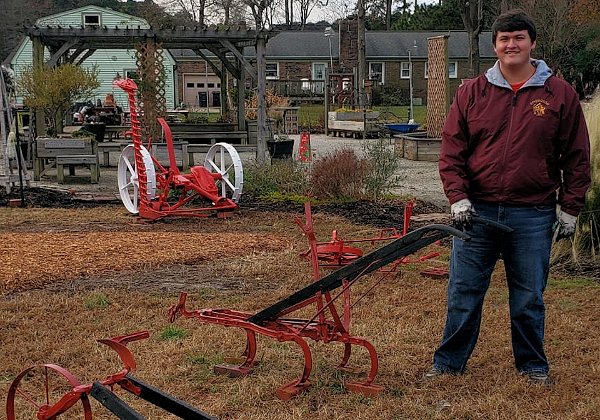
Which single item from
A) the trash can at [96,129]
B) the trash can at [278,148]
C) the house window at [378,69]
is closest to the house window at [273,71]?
the house window at [378,69]

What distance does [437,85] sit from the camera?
66.1 ft

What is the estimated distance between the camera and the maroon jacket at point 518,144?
411 cm

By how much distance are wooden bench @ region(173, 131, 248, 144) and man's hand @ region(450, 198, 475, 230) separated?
1388cm

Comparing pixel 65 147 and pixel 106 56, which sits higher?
pixel 106 56

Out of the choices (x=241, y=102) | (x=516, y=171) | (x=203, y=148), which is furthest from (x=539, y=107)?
(x=241, y=102)

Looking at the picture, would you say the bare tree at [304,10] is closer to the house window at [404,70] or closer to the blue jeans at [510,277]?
the house window at [404,70]

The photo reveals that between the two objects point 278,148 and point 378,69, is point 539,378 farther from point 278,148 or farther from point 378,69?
point 378,69

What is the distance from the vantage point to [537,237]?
4.22 metres

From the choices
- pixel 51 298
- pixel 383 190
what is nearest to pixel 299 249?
pixel 51 298

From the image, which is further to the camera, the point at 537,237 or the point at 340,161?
the point at 340,161

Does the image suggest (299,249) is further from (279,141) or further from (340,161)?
(279,141)

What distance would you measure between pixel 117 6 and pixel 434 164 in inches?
2069

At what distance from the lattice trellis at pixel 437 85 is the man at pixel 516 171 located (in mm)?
15577

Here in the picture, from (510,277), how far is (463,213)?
50 cm
